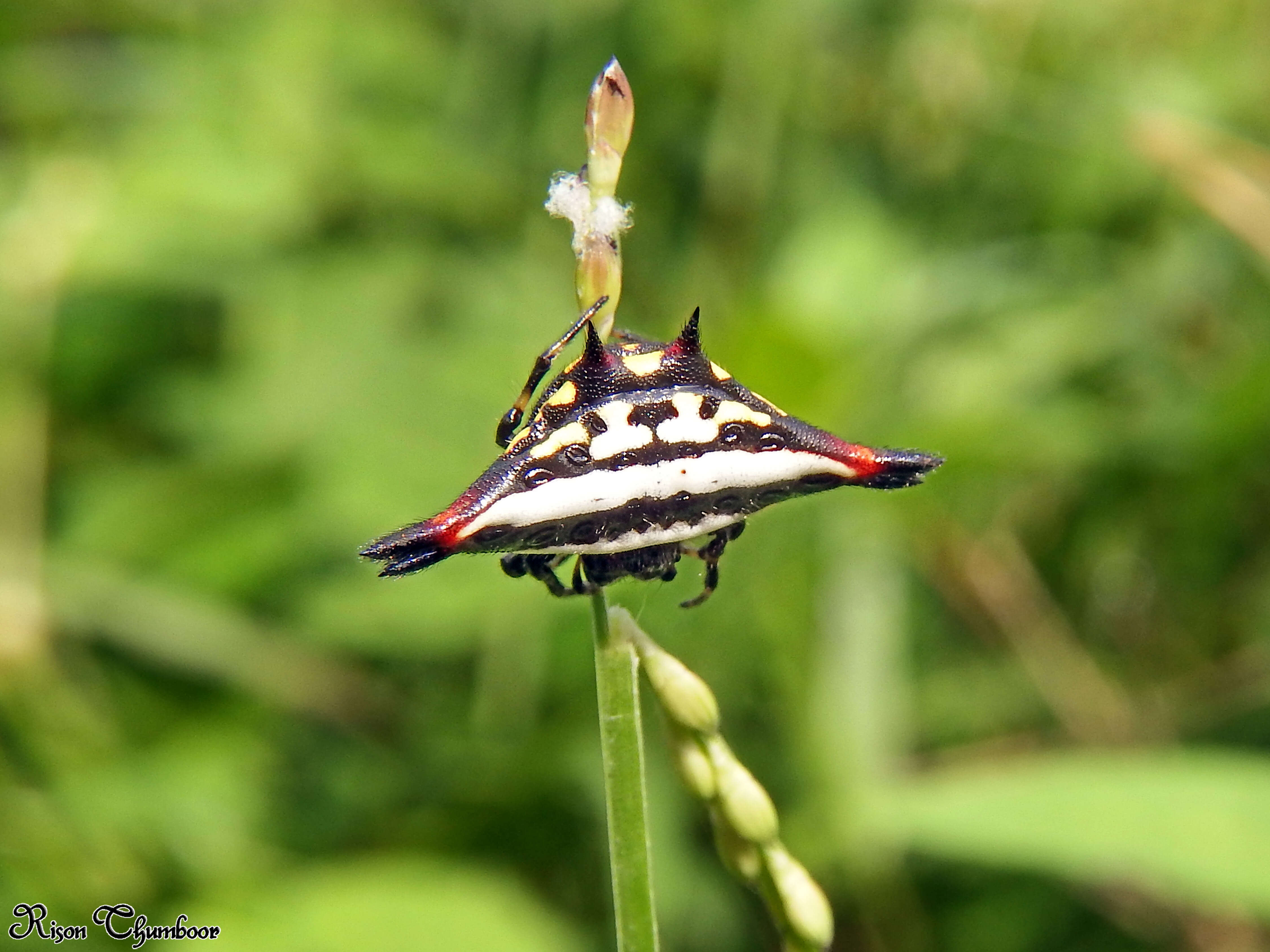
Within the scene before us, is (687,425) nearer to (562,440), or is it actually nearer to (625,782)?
(562,440)

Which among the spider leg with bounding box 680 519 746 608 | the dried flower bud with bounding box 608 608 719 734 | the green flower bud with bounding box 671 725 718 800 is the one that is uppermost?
the spider leg with bounding box 680 519 746 608

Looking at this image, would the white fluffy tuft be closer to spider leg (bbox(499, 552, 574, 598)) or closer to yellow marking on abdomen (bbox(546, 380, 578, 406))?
yellow marking on abdomen (bbox(546, 380, 578, 406))

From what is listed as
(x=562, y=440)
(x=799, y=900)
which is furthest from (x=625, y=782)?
(x=562, y=440)

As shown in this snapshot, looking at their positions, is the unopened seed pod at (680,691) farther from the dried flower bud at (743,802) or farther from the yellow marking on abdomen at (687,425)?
the yellow marking on abdomen at (687,425)

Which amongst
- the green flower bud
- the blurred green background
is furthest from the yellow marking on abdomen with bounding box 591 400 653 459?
the blurred green background

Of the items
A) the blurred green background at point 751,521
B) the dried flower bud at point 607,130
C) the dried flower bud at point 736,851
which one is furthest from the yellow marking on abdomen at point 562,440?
the blurred green background at point 751,521

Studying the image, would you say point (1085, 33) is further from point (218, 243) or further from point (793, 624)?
point (218, 243)

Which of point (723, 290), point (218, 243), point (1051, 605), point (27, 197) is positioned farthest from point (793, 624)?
point (27, 197)
